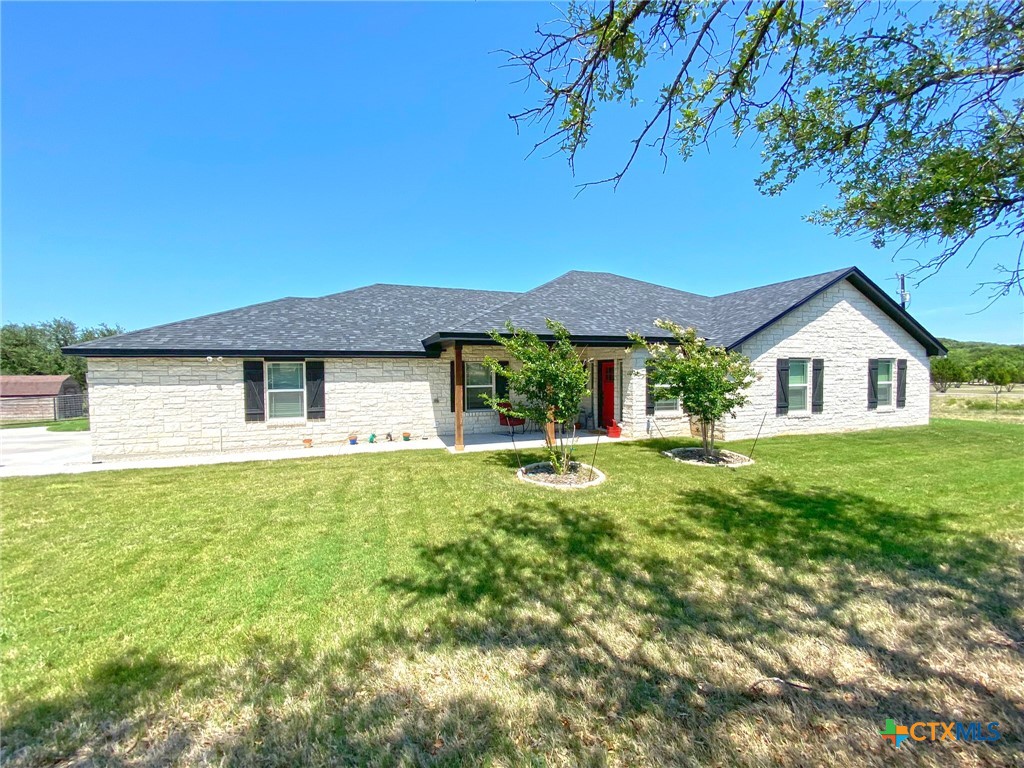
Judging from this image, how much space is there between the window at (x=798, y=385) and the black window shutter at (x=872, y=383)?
109 inches

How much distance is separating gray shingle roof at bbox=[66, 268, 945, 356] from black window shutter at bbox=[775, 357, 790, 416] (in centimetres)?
154

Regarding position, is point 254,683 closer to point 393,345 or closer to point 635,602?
point 635,602

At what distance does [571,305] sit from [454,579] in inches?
391

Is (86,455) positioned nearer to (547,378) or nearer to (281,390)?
(281,390)

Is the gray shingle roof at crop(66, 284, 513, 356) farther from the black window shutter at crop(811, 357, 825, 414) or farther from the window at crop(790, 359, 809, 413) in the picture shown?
the black window shutter at crop(811, 357, 825, 414)

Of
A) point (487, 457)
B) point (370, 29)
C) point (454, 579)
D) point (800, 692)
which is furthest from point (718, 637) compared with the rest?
point (370, 29)

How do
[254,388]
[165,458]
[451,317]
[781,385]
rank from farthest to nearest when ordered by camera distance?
1. [451,317]
2. [781,385]
3. [254,388]
4. [165,458]

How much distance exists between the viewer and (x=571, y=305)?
12.5 metres

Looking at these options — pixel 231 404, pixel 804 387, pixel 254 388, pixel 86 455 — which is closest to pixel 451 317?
pixel 254 388

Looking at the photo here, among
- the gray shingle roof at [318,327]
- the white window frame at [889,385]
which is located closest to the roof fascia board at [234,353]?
the gray shingle roof at [318,327]

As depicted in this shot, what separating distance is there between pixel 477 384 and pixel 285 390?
17.7ft

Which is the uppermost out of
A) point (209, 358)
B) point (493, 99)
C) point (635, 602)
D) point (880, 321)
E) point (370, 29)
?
point (370, 29)

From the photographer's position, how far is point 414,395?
12172 mm

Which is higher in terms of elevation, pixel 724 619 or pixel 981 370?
pixel 981 370
